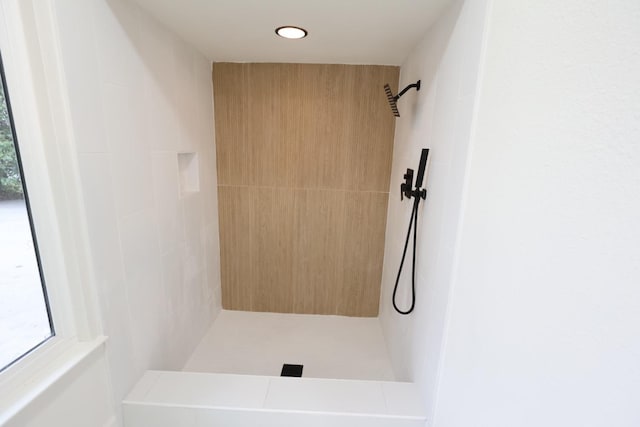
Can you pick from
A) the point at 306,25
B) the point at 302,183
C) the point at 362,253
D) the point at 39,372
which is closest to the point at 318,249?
the point at 362,253

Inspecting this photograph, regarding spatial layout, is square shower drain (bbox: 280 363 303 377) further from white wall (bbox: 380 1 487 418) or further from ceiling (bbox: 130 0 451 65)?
ceiling (bbox: 130 0 451 65)

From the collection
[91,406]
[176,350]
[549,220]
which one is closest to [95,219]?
[91,406]

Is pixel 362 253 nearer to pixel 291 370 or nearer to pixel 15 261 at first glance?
pixel 291 370

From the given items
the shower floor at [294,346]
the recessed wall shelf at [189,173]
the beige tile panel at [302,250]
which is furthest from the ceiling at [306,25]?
the shower floor at [294,346]

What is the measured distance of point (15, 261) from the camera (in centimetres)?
87

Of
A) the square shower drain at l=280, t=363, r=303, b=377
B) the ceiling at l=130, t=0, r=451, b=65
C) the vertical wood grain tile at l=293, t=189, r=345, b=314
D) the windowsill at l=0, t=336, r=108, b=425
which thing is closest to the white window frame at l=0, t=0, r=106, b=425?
the windowsill at l=0, t=336, r=108, b=425

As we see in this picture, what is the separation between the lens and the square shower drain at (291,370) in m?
1.80

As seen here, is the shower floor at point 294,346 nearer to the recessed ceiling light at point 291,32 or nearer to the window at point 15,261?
the window at point 15,261

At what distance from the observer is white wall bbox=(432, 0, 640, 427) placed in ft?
1.34

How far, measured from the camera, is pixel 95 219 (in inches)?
40.3

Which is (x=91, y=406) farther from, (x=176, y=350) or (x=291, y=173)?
(x=291, y=173)

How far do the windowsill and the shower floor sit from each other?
0.90m

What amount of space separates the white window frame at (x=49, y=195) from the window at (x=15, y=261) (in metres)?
0.02

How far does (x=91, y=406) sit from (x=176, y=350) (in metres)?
0.65
